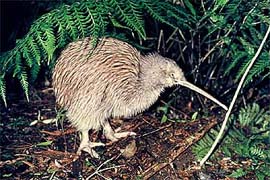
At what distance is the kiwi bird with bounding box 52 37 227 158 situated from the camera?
3256 millimetres

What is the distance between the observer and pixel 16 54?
2998mm

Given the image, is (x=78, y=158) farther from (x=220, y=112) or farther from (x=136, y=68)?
(x=220, y=112)

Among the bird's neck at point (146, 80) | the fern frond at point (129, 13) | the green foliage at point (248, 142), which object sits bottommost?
the green foliage at point (248, 142)

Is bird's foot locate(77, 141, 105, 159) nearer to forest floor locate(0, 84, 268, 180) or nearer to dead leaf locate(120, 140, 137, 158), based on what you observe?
forest floor locate(0, 84, 268, 180)

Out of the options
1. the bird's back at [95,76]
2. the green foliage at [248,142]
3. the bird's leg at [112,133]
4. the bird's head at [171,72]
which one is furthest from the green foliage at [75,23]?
the green foliage at [248,142]

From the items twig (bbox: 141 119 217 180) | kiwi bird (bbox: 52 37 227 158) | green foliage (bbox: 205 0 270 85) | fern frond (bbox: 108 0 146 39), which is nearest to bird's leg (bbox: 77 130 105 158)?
kiwi bird (bbox: 52 37 227 158)

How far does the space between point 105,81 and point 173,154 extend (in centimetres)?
62

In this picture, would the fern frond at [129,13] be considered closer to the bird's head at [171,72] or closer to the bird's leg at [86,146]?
the bird's head at [171,72]

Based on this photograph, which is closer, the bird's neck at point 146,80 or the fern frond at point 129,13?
the fern frond at point 129,13

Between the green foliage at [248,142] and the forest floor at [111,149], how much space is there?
0.22 ft

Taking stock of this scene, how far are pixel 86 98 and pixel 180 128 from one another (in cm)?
77

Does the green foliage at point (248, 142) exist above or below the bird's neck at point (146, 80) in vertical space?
below

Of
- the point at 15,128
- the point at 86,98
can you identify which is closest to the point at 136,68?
the point at 86,98

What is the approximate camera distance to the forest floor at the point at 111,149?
3266 millimetres
